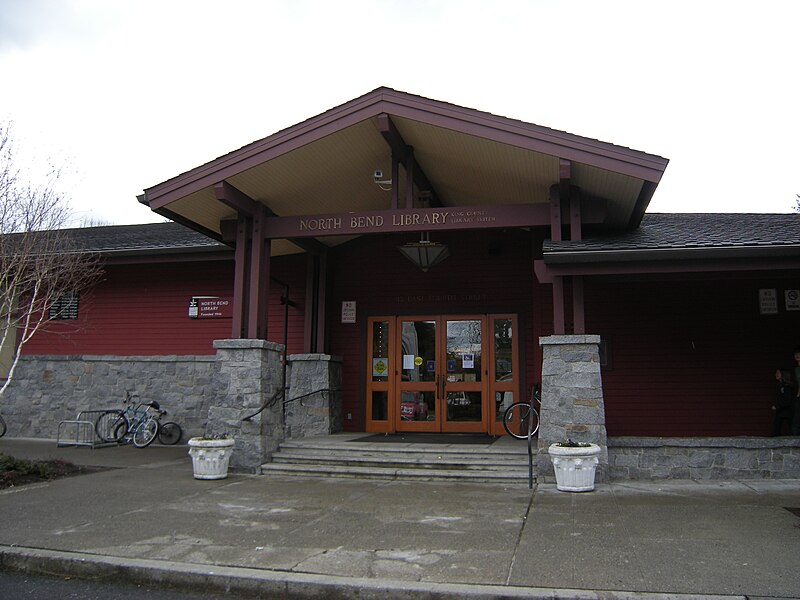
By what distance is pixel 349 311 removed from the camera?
1216 cm

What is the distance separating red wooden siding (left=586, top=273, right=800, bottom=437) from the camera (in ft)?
33.2

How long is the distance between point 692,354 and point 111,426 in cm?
1052

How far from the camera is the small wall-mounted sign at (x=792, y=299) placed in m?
10.1

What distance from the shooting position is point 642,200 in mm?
8523

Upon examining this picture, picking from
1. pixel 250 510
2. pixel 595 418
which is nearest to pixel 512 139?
pixel 595 418

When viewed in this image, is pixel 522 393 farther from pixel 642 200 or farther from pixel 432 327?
pixel 642 200

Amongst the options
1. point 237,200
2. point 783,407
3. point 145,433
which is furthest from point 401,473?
point 145,433

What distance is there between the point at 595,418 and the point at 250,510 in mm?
4146

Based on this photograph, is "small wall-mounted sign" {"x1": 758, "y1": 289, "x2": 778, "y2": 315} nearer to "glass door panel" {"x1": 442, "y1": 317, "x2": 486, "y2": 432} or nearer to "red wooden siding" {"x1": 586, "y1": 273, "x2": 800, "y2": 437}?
"red wooden siding" {"x1": 586, "y1": 273, "x2": 800, "y2": 437}

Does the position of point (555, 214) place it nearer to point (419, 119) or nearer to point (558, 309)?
point (558, 309)

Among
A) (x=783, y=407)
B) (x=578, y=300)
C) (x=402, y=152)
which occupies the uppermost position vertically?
(x=402, y=152)

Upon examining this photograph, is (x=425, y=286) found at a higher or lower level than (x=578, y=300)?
higher

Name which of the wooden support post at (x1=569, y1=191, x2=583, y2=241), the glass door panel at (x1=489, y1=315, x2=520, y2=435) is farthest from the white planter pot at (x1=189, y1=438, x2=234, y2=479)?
the wooden support post at (x1=569, y1=191, x2=583, y2=241)

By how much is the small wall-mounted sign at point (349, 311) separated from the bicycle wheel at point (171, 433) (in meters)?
3.76
